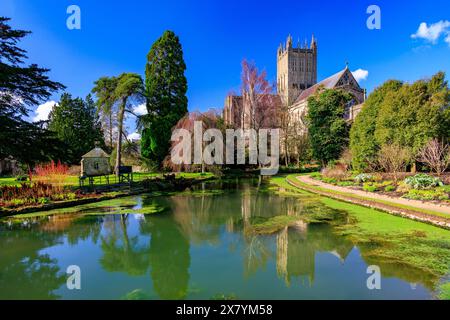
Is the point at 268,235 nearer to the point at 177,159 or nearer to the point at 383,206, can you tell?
the point at 383,206

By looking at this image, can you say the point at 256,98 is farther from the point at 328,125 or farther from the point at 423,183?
the point at 423,183

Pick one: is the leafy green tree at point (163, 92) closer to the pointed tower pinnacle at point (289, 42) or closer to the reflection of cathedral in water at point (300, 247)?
the reflection of cathedral in water at point (300, 247)

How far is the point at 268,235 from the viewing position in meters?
7.17

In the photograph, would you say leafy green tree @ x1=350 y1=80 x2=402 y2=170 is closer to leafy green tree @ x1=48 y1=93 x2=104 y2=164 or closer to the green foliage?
the green foliage

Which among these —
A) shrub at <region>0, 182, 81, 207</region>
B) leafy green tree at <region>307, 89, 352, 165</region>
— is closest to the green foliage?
leafy green tree at <region>307, 89, 352, 165</region>

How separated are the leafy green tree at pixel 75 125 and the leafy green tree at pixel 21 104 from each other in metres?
20.6

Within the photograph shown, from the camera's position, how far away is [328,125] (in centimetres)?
2678
